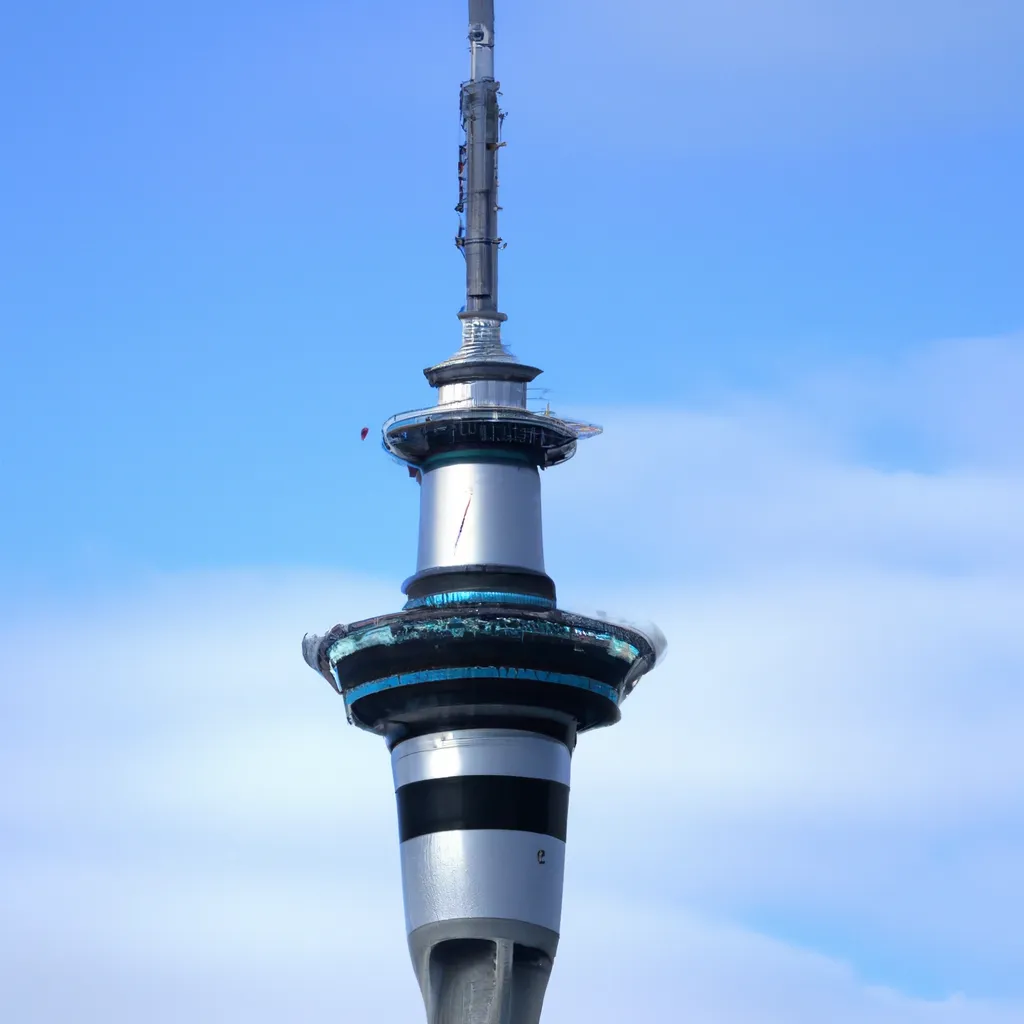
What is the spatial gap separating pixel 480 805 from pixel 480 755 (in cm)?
249

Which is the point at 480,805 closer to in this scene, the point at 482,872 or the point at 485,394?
the point at 482,872

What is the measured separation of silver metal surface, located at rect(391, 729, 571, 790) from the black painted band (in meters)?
0.38

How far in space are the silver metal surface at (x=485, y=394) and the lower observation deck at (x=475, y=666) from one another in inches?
407

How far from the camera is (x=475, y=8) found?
158m

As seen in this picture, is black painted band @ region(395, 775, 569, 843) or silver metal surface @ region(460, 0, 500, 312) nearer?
black painted band @ region(395, 775, 569, 843)

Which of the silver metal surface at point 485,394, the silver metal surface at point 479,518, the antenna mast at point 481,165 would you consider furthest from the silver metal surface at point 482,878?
the antenna mast at point 481,165

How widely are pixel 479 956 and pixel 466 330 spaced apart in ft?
107

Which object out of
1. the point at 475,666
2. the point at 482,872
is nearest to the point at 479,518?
the point at 475,666

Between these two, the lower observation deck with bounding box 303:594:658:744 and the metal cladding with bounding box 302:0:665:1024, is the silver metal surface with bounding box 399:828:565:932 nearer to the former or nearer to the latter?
the metal cladding with bounding box 302:0:665:1024

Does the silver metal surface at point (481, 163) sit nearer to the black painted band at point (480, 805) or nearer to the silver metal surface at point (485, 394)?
the silver metal surface at point (485, 394)

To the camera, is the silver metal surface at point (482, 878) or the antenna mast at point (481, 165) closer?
the silver metal surface at point (482, 878)

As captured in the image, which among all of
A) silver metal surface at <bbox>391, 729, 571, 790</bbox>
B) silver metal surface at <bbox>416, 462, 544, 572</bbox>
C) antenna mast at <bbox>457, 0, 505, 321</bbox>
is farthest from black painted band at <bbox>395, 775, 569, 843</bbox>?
antenna mast at <bbox>457, 0, 505, 321</bbox>

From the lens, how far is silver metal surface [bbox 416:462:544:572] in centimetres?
14738

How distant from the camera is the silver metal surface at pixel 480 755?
14112 cm
